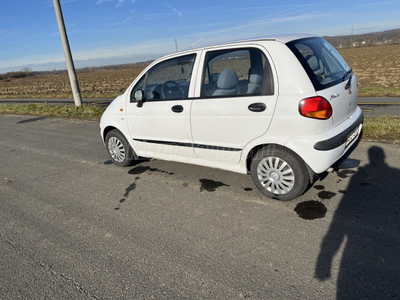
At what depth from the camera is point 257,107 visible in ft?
11.2

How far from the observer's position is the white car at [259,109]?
3232 mm

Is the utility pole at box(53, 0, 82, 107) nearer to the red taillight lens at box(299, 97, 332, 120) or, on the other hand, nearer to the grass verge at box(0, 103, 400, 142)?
the grass verge at box(0, 103, 400, 142)

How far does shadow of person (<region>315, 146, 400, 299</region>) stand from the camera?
220cm

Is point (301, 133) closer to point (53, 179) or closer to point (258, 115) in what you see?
point (258, 115)

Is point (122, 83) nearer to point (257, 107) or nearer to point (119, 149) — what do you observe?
point (119, 149)

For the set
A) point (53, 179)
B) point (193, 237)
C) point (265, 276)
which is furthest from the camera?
point (53, 179)

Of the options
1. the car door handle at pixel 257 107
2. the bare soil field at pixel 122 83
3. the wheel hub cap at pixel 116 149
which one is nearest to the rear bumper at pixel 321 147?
the car door handle at pixel 257 107

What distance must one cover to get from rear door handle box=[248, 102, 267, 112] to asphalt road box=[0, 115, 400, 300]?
1122 millimetres

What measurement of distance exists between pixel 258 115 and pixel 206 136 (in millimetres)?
816

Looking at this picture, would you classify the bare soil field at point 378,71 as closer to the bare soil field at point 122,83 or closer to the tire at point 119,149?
the bare soil field at point 122,83

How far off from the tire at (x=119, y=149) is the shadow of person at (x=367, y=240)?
3.39 m

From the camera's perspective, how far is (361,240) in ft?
8.91

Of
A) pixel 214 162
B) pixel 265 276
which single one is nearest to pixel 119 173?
pixel 214 162

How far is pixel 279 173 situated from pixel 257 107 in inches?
32.3
